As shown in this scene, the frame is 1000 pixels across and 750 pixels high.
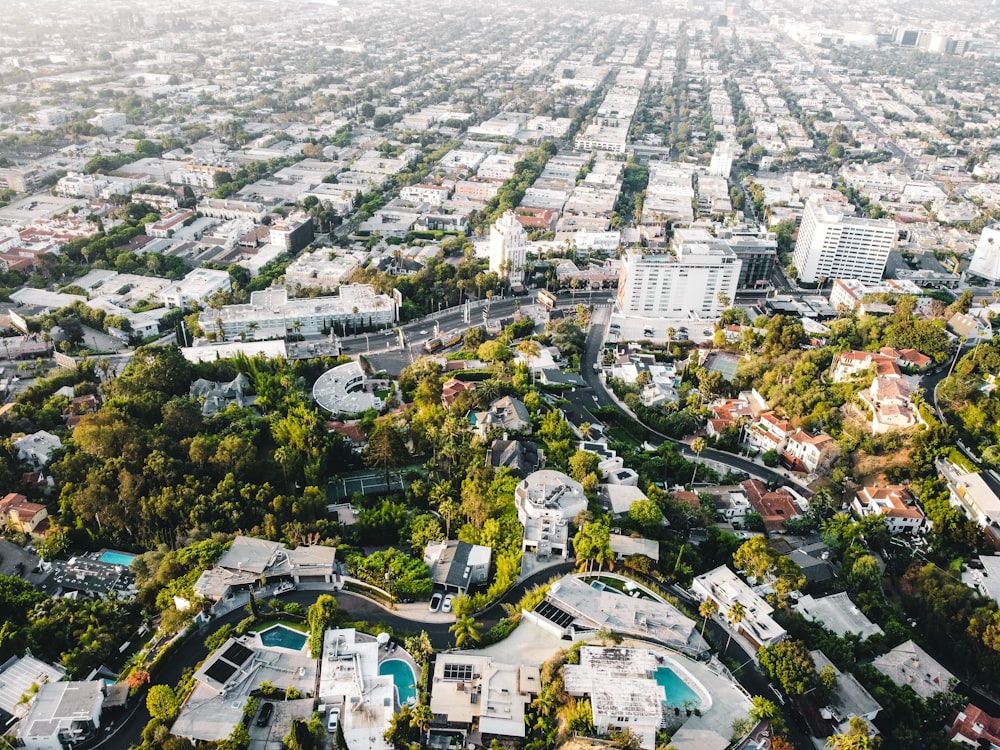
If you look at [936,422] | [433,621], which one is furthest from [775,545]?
[433,621]

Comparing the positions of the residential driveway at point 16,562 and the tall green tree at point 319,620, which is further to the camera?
the residential driveway at point 16,562

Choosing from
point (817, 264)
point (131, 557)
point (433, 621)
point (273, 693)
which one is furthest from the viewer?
point (817, 264)

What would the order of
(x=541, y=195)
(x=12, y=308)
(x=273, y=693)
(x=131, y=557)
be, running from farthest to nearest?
(x=541, y=195), (x=12, y=308), (x=131, y=557), (x=273, y=693)

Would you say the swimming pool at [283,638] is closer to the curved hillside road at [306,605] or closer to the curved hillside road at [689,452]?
the curved hillside road at [306,605]

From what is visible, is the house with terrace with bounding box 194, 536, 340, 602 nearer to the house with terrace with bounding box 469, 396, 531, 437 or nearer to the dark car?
the dark car

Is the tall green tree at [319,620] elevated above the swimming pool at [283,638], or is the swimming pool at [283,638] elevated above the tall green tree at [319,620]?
the tall green tree at [319,620]

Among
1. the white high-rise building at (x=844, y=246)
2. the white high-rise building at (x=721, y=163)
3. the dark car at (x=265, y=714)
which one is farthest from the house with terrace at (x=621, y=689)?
the white high-rise building at (x=721, y=163)

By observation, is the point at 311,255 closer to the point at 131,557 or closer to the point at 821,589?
the point at 131,557

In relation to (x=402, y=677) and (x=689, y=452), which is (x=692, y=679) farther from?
(x=689, y=452)
